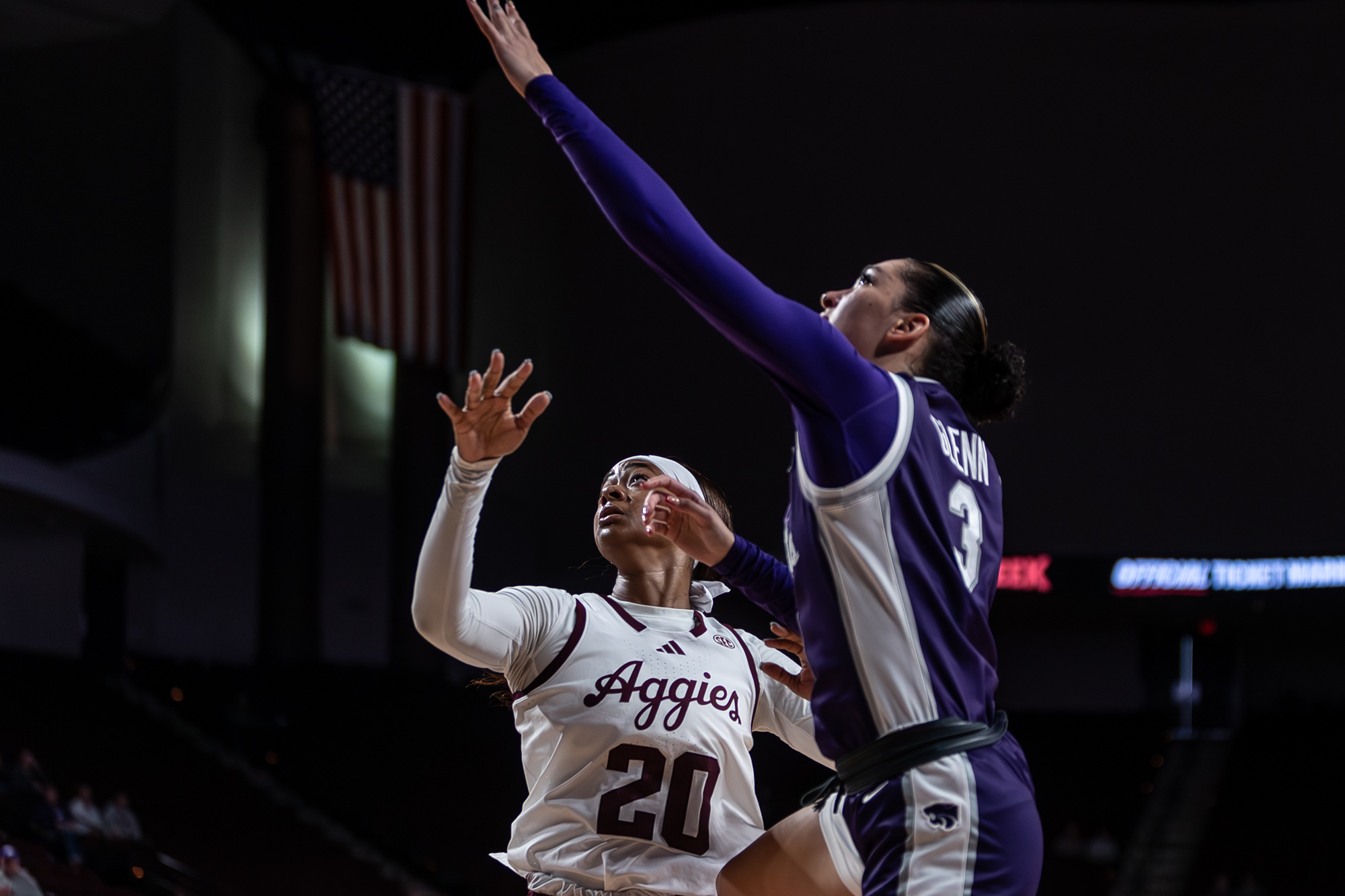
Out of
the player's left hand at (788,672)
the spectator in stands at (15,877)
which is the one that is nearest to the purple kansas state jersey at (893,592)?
the player's left hand at (788,672)

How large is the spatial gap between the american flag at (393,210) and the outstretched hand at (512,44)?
10.5 meters

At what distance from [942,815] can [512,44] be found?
4.63 feet

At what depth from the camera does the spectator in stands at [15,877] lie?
24.6 ft

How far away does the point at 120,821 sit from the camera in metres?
9.05

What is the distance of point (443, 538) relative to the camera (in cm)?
252

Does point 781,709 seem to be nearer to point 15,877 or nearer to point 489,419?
point 489,419

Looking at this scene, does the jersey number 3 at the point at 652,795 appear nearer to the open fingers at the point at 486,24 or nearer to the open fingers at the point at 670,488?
the open fingers at the point at 670,488

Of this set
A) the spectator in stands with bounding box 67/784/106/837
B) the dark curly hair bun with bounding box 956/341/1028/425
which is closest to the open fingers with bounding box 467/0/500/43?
the dark curly hair bun with bounding box 956/341/1028/425

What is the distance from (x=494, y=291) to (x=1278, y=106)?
8.90 metres

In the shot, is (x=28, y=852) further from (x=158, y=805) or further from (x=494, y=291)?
(x=494, y=291)

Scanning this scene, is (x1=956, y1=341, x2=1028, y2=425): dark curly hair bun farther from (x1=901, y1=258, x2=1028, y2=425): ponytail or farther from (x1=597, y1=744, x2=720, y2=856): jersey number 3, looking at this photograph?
(x1=597, y1=744, x2=720, y2=856): jersey number 3

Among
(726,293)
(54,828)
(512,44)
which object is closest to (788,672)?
(726,293)

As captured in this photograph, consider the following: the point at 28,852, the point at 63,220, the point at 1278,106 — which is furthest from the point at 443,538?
the point at 1278,106

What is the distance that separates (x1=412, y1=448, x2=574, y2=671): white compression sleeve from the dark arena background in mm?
8134
